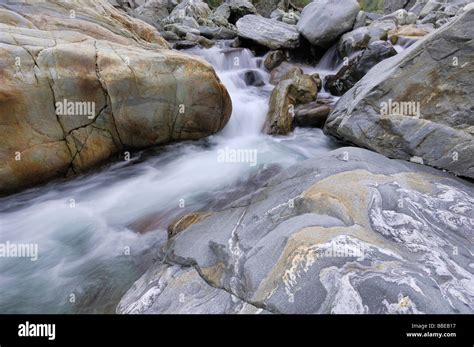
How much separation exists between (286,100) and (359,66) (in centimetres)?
288

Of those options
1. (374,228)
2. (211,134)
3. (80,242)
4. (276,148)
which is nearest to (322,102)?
(276,148)

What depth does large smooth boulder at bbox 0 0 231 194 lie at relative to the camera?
5082 mm

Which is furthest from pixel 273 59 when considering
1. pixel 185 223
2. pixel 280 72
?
pixel 185 223

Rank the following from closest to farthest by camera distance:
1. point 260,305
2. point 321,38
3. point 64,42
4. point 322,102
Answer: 1. point 260,305
2. point 64,42
3. point 322,102
4. point 321,38

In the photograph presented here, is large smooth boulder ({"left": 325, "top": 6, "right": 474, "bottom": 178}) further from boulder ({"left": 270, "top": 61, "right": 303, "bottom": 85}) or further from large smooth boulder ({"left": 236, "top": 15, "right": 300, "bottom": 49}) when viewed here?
large smooth boulder ({"left": 236, "top": 15, "right": 300, "bottom": 49})

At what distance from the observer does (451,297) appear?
2562 millimetres

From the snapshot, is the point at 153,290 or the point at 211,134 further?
the point at 211,134

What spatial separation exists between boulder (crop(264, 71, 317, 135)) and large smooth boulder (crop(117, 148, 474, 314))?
163 inches

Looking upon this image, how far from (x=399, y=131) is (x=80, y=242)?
5891 millimetres

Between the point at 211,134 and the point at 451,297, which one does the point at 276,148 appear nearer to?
the point at 211,134

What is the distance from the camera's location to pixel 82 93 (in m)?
5.60

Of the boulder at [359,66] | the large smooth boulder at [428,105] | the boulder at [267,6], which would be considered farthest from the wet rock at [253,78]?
the boulder at [267,6]

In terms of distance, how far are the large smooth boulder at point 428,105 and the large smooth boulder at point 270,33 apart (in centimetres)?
720

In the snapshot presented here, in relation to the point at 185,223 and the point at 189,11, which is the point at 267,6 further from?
the point at 185,223
